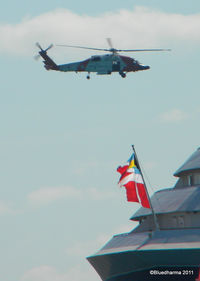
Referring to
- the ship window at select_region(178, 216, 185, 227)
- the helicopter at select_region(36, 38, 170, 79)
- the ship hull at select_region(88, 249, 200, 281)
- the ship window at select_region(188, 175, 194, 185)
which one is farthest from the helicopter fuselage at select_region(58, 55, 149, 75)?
the ship hull at select_region(88, 249, 200, 281)


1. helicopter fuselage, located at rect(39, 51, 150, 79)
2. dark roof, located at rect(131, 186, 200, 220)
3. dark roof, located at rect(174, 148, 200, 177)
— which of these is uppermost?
helicopter fuselage, located at rect(39, 51, 150, 79)

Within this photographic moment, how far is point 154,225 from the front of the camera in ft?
252

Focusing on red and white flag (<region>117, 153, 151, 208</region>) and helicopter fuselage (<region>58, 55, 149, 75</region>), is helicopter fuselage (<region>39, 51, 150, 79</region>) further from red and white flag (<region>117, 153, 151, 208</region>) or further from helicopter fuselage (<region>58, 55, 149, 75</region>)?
red and white flag (<region>117, 153, 151, 208</region>)

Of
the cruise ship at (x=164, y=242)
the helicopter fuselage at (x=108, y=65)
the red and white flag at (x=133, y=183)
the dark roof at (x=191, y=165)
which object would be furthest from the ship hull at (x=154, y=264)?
the helicopter fuselage at (x=108, y=65)

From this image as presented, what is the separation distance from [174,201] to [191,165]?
4847 millimetres

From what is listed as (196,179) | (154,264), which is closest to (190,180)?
(196,179)

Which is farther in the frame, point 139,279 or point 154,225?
point 154,225

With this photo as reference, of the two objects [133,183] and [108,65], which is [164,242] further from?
[108,65]

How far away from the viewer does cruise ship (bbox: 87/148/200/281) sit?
68.5 meters

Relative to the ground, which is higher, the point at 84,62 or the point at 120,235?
the point at 84,62

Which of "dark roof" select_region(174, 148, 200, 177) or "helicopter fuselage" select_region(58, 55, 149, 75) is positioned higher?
"helicopter fuselage" select_region(58, 55, 149, 75)

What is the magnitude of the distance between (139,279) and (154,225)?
285 inches

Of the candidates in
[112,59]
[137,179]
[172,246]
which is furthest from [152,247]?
[112,59]

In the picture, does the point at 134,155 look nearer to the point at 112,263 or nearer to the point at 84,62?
the point at 112,263
